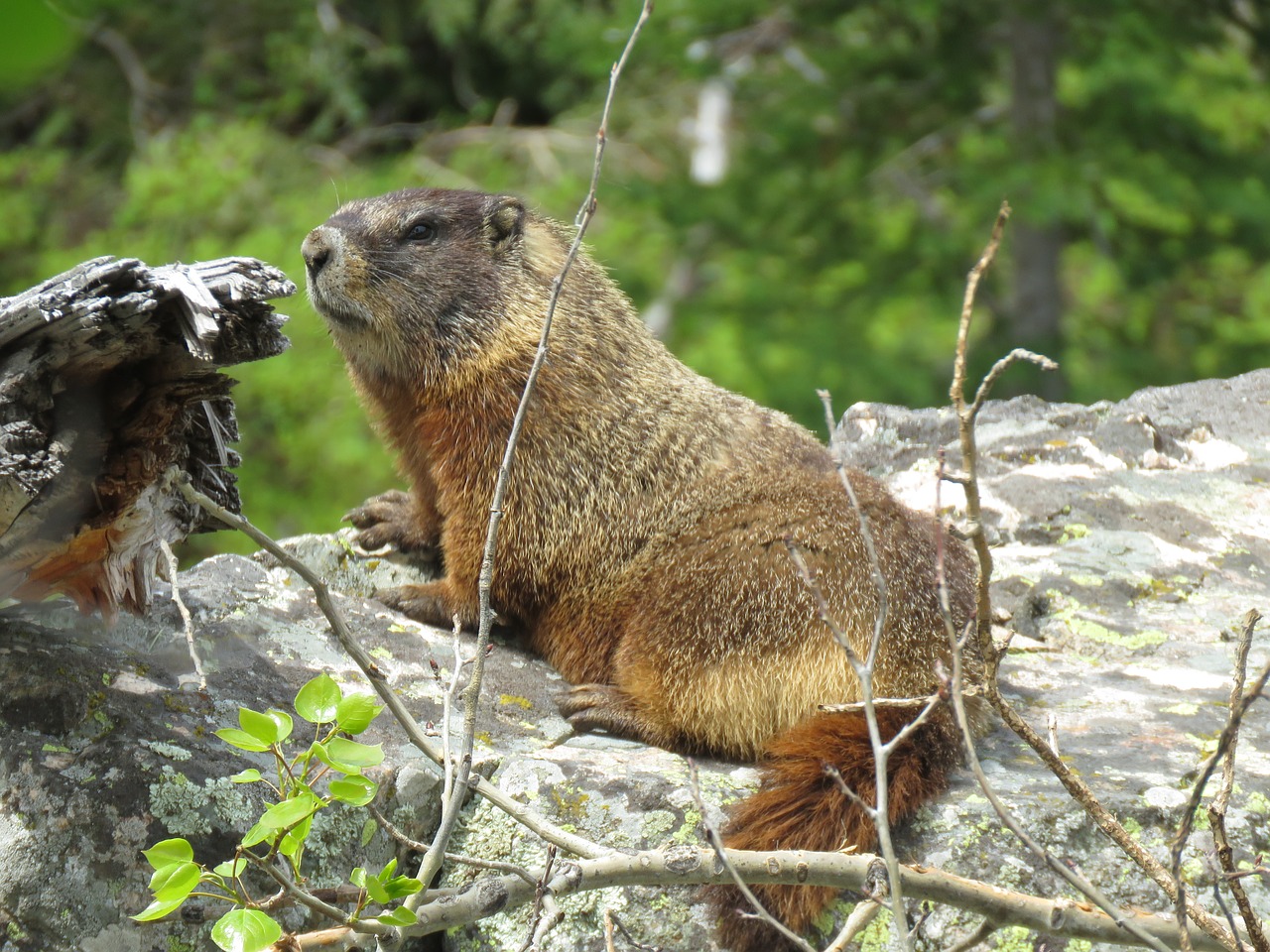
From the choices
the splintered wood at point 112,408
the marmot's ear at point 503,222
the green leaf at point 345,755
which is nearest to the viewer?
the green leaf at point 345,755

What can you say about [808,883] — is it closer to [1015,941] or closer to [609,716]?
[1015,941]

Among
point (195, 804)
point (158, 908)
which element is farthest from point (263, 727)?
point (195, 804)

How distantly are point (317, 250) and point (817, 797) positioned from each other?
8.76 feet

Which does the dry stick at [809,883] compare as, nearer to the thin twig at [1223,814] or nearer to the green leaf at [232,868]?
the thin twig at [1223,814]

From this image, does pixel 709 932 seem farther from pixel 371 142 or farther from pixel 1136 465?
pixel 371 142

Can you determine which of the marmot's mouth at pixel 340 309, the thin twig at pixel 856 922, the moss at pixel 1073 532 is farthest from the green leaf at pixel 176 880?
the moss at pixel 1073 532

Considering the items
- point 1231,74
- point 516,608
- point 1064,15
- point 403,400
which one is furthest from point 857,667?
point 1231,74

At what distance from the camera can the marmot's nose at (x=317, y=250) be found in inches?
183

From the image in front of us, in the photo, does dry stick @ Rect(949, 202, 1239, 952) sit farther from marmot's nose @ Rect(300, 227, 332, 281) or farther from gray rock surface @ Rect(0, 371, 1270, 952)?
marmot's nose @ Rect(300, 227, 332, 281)

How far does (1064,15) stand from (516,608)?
877 centimetres

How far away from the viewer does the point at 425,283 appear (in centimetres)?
480

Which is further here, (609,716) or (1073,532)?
(1073,532)

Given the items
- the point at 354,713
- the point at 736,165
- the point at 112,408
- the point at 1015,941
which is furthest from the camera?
the point at 736,165

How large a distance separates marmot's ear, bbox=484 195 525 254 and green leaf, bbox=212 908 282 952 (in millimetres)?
3078
